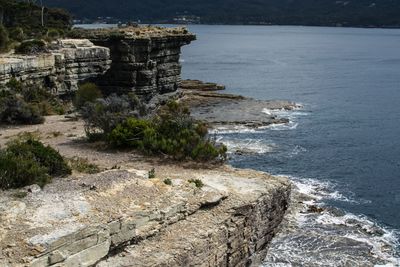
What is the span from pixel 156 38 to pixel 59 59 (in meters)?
19.5

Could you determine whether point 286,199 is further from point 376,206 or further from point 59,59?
point 59,59

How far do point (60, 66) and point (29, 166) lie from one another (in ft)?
92.3

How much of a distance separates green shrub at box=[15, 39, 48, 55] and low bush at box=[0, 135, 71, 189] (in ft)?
80.4

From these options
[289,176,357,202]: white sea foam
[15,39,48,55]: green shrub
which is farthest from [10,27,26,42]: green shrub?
[289,176,357,202]: white sea foam

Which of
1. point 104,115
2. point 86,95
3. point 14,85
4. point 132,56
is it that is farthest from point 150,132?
point 132,56

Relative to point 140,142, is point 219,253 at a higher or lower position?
lower

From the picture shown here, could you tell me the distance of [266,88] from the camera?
295 ft

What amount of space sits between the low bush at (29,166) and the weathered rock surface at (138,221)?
58 centimetres

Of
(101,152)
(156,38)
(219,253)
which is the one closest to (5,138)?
(101,152)

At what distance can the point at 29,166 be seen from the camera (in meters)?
20.5

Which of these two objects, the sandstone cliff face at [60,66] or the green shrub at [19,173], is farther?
the sandstone cliff face at [60,66]

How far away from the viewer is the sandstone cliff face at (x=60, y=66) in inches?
1620

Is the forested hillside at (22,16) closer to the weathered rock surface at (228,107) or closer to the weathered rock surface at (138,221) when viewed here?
the weathered rock surface at (228,107)

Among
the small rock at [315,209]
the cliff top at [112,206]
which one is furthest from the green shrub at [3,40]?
the small rock at [315,209]
